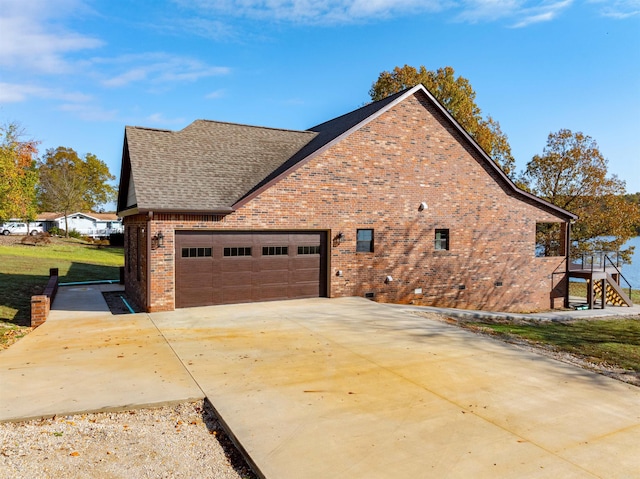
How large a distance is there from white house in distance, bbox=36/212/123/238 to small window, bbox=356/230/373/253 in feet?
191

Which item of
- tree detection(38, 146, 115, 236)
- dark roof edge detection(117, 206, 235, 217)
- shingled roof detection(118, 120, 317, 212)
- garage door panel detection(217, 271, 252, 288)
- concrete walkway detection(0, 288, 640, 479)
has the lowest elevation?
concrete walkway detection(0, 288, 640, 479)

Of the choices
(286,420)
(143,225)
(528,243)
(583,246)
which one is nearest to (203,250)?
(143,225)

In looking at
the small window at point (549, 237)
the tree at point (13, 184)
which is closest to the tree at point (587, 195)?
the small window at point (549, 237)

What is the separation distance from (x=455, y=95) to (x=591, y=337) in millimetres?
26952

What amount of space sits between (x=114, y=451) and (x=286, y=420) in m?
2.07

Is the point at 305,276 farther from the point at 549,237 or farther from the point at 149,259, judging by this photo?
the point at 549,237

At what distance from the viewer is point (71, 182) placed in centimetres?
5988

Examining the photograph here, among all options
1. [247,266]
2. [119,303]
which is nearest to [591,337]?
[247,266]

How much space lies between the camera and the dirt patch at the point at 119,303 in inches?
532

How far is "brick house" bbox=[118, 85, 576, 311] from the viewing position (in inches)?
536

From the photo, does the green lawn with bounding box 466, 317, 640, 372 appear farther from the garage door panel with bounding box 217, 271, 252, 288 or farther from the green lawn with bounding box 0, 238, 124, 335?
the green lawn with bounding box 0, 238, 124, 335

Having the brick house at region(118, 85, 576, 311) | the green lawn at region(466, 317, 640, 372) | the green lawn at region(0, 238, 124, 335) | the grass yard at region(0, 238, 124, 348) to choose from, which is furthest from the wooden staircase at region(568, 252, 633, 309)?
the green lawn at region(0, 238, 124, 335)

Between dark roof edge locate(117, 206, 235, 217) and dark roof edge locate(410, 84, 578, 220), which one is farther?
dark roof edge locate(410, 84, 578, 220)

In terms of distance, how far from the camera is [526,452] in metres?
5.05
